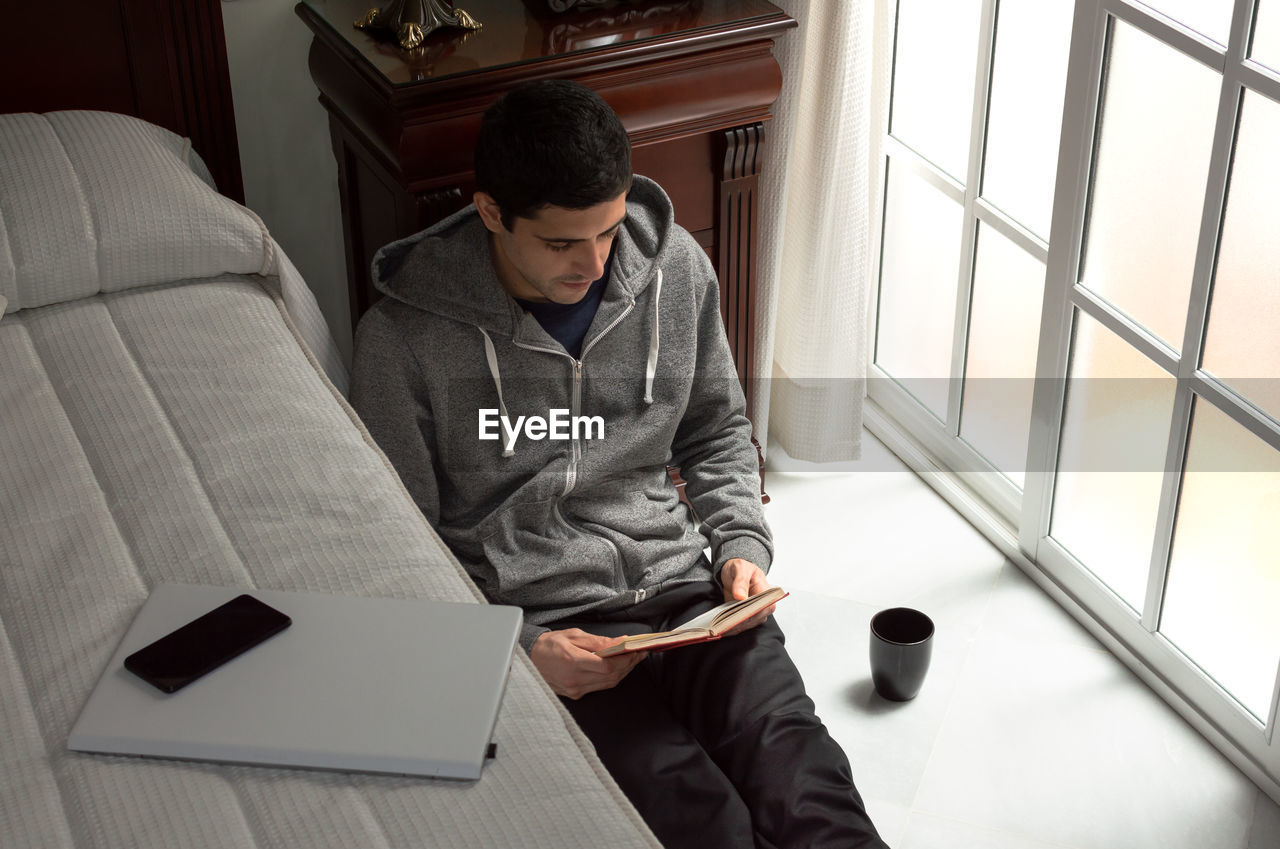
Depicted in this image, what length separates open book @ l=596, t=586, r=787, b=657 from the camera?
1428 mm

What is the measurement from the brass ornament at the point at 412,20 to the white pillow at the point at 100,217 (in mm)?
352

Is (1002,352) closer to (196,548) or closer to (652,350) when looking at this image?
(652,350)

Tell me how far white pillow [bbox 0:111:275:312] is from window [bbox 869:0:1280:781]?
48.3 inches

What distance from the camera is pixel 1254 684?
1.95 metres

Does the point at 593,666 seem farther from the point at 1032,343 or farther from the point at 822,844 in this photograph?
the point at 1032,343

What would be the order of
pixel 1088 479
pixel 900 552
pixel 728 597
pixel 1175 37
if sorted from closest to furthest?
1. pixel 728 597
2. pixel 1175 37
3. pixel 1088 479
4. pixel 900 552

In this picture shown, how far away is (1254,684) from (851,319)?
913 mm

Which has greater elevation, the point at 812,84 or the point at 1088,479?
the point at 812,84

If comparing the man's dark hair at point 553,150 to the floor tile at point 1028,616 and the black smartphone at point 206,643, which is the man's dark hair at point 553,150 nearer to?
the black smartphone at point 206,643

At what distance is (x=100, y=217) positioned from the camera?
1622 mm

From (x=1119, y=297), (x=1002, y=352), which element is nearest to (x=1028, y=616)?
(x=1002, y=352)

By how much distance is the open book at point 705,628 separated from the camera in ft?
4.68

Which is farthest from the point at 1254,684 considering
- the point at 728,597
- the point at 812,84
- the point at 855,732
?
the point at 812,84

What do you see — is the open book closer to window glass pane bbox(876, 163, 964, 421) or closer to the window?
the window
